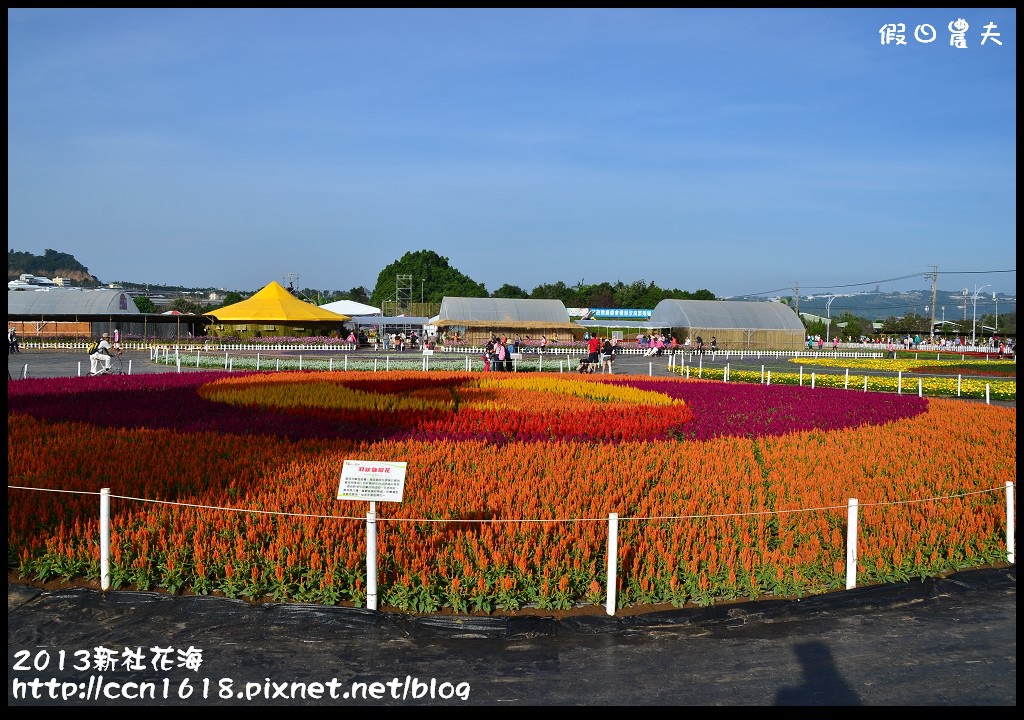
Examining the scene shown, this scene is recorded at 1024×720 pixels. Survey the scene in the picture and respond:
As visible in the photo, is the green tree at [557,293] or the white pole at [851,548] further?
the green tree at [557,293]

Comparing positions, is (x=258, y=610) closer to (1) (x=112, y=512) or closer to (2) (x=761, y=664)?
(1) (x=112, y=512)

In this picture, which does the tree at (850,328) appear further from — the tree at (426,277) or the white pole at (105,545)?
the white pole at (105,545)

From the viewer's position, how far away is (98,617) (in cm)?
776

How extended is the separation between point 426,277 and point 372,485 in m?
169

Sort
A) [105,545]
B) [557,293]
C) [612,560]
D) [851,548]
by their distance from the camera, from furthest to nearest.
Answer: [557,293]
[851,548]
[105,545]
[612,560]

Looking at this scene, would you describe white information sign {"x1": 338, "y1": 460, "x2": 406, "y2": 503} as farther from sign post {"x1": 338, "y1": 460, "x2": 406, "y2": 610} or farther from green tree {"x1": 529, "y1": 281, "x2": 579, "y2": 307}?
green tree {"x1": 529, "y1": 281, "x2": 579, "y2": 307}

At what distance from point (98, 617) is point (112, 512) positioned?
1.94m

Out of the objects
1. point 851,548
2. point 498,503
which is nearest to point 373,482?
point 498,503

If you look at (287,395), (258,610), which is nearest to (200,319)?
(287,395)

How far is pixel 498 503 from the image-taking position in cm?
962

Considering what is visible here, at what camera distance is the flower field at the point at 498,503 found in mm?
8289

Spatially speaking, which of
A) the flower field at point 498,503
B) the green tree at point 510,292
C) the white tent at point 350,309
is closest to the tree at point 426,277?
the green tree at point 510,292

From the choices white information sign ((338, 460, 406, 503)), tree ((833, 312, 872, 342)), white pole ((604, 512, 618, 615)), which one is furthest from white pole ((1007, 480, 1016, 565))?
tree ((833, 312, 872, 342))

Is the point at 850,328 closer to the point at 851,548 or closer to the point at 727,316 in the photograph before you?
the point at 727,316
